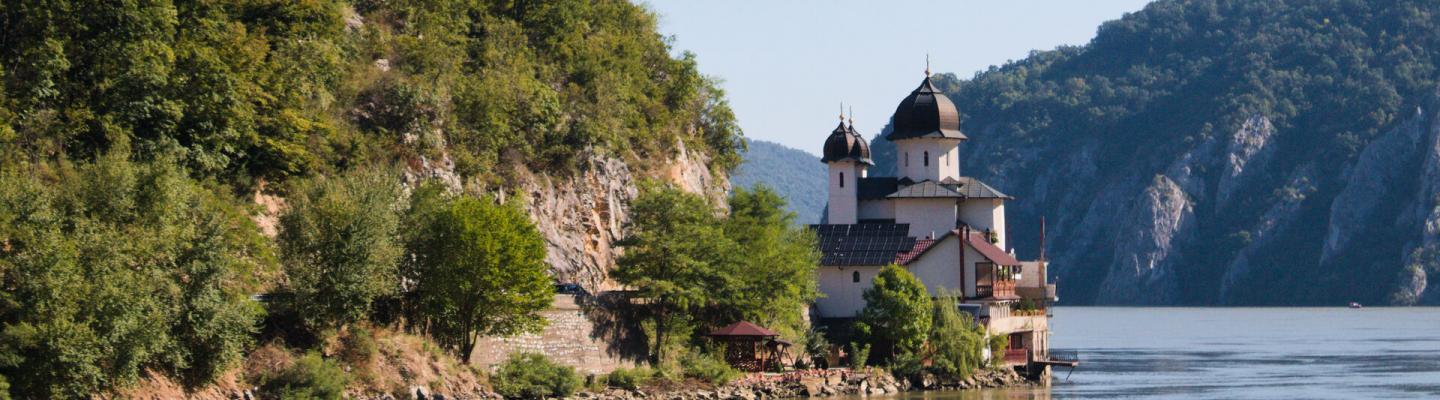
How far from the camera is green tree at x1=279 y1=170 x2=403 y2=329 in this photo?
57.2 metres

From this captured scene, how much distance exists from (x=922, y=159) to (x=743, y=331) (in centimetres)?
2298

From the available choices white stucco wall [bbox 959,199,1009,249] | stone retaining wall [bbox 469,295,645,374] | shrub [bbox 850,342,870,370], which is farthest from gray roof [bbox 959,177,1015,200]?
stone retaining wall [bbox 469,295,645,374]

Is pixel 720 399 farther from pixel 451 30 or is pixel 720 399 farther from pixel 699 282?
pixel 451 30

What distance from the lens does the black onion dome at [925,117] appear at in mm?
93875

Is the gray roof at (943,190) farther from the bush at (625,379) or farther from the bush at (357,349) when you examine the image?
the bush at (357,349)

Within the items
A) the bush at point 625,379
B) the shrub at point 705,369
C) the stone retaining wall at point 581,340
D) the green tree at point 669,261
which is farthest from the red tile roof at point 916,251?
the bush at point 625,379

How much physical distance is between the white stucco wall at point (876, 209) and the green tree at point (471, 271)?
32.4m

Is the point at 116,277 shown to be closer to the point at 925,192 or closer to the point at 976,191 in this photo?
the point at 925,192

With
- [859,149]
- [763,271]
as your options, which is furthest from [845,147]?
[763,271]

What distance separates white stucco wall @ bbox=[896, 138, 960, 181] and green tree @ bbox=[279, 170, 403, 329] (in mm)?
39631

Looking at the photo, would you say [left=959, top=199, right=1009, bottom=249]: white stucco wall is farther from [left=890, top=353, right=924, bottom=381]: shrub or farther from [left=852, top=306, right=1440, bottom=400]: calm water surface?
[left=890, top=353, right=924, bottom=381]: shrub

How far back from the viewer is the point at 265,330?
56719mm

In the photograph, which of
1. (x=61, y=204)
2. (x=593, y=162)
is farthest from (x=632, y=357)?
(x=61, y=204)

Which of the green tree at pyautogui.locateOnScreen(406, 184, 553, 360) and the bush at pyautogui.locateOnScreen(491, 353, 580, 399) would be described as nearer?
the green tree at pyautogui.locateOnScreen(406, 184, 553, 360)
